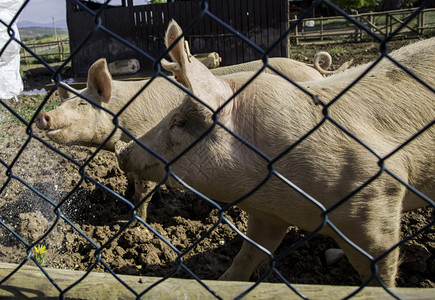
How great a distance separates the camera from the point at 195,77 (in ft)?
7.38

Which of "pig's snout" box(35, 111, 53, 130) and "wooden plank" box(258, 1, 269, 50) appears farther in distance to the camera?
"wooden plank" box(258, 1, 269, 50)

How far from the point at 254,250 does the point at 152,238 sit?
1.13 meters

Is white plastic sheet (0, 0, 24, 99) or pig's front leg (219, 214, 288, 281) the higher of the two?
white plastic sheet (0, 0, 24, 99)

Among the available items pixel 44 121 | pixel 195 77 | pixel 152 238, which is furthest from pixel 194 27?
pixel 195 77

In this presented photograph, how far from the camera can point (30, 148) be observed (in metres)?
5.68

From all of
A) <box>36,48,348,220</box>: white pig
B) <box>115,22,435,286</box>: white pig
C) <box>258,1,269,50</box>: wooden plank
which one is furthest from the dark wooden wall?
<box>115,22,435,286</box>: white pig

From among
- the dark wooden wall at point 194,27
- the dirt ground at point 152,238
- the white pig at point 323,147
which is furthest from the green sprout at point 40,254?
the dark wooden wall at point 194,27

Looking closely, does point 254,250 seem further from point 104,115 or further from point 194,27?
point 194,27

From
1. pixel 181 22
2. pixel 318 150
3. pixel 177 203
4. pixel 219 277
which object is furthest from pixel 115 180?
pixel 181 22

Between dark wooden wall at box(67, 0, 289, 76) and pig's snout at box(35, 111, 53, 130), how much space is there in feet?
26.4

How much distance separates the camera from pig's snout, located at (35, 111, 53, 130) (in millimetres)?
4203

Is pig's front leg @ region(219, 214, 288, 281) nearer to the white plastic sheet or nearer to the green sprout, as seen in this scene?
the green sprout

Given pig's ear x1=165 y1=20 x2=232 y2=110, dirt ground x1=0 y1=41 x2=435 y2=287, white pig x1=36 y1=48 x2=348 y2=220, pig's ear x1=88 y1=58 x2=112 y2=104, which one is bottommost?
dirt ground x1=0 y1=41 x2=435 y2=287

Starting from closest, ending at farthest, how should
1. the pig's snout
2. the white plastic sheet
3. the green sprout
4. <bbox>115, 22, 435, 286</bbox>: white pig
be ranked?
<bbox>115, 22, 435, 286</bbox>: white pig
the green sprout
the pig's snout
the white plastic sheet
